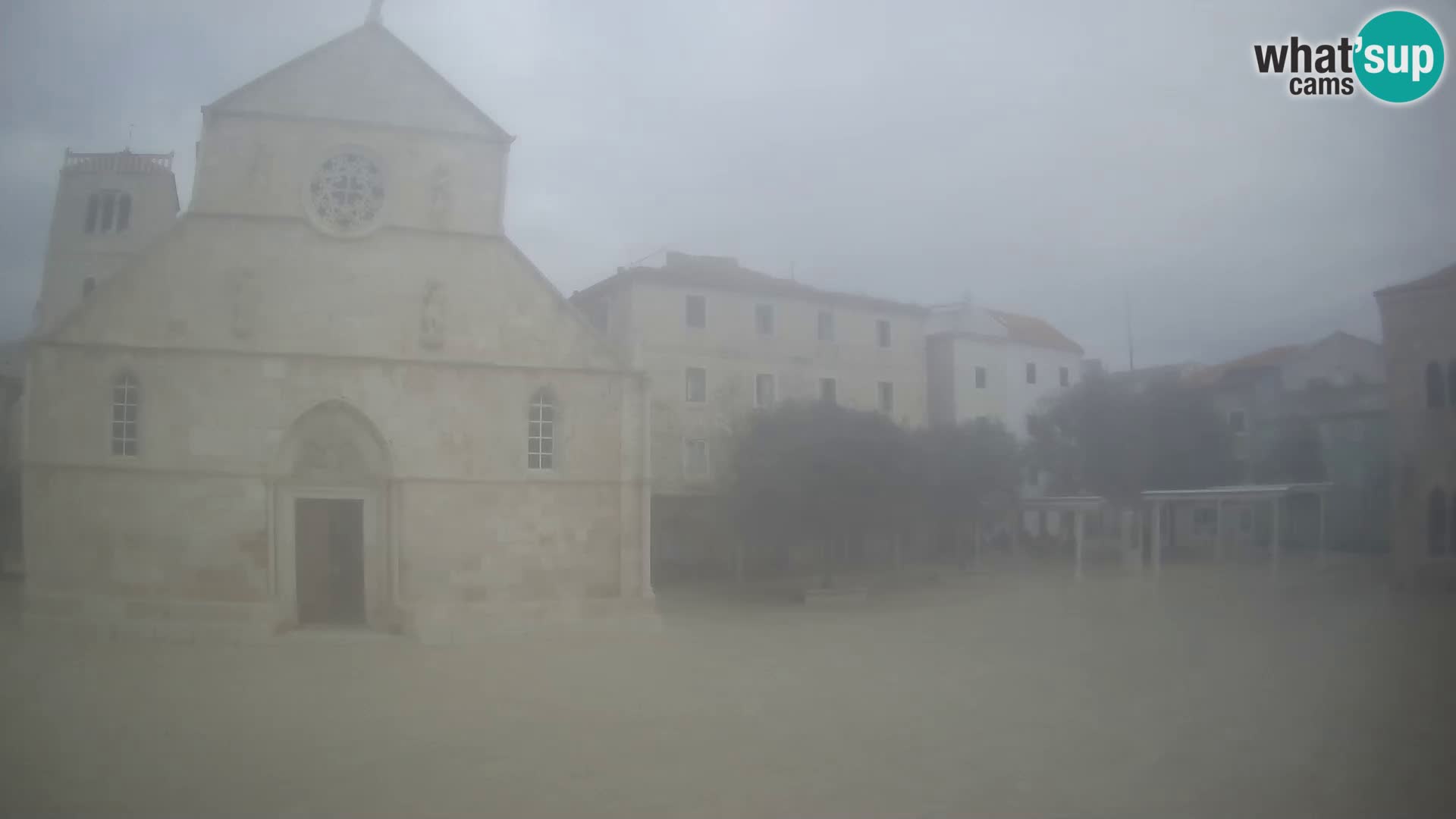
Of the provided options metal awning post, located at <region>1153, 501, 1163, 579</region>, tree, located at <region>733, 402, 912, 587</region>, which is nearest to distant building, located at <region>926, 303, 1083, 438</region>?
tree, located at <region>733, 402, 912, 587</region>

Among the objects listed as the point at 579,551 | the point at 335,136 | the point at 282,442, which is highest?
the point at 335,136

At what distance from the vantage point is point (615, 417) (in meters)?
18.9

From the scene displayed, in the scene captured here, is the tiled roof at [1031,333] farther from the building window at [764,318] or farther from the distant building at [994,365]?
the building window at [764,318]

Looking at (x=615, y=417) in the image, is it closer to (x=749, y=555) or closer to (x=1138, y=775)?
(x=749, y=555)

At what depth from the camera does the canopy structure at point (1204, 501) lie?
20.6m

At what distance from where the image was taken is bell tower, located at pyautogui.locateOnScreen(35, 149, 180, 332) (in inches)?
513

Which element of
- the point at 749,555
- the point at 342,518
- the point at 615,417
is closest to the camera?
the point at 342,518

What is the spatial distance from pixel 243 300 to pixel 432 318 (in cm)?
321

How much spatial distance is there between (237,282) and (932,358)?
70.4 feet

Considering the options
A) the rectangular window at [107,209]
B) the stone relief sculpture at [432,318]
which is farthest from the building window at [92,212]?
the stone relief sculpture at [432,318]

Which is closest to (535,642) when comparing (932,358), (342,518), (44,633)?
(342,518)

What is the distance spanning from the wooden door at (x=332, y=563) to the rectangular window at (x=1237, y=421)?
2000cm

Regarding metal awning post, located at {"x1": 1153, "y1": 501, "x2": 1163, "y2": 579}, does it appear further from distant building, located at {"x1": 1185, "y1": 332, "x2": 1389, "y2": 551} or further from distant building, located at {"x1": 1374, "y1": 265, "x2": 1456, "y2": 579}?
distant building, located at {"x1": 1374, "y1": 265, "x2": 1456, "y2": 579}

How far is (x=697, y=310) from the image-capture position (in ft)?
83.3
